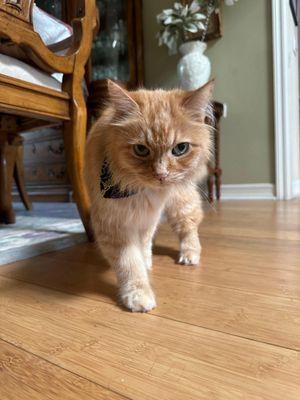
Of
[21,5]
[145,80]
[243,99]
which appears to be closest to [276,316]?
[21,5]

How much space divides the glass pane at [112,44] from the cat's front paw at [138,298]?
8.78 feet

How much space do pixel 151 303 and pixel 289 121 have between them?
7.59 ft

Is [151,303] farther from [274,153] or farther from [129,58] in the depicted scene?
[129,58]

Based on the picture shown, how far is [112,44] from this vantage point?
3.05 m

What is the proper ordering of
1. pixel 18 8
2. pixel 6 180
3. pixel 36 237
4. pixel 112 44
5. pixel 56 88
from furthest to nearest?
pixel 112 44 < pixel 6 180 < pixel 36 237 < pixel 56 88 < pixel 18 8

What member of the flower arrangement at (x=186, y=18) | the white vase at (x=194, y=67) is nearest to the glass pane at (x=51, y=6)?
the flower arrangement at (x=186, y=18)

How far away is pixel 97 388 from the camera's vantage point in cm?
48

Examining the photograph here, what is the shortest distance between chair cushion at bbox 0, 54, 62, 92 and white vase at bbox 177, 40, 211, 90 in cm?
141

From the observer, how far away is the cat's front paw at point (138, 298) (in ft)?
2.38

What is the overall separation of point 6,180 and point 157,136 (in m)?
1.57

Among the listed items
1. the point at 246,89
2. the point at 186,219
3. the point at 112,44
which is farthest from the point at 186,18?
the point at 186,219

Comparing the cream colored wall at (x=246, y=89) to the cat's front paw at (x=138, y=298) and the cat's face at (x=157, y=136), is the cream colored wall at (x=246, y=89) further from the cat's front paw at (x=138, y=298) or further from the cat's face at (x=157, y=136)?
the cat's front paw at (x=138, y=298)

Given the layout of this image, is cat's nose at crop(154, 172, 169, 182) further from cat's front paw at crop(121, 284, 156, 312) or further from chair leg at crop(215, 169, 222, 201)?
chair leg at crop(215, 169, 222, 201)

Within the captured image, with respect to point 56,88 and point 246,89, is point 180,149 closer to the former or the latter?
point 56,88
